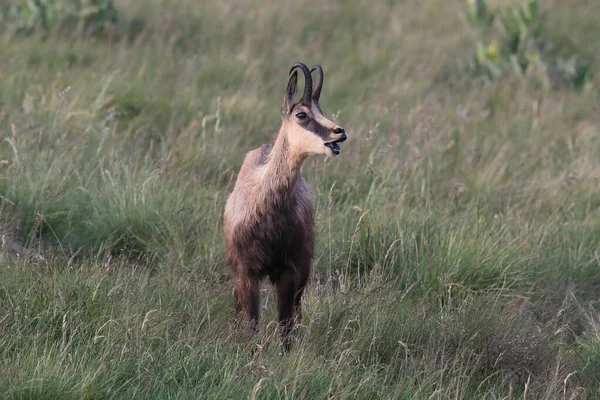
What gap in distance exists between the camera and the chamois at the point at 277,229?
5586 mm

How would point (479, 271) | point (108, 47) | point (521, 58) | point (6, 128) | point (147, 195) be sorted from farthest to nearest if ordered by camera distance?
point (521, 58), point (108, 47), point (6, 128), point (147, 195), point (479, 271)

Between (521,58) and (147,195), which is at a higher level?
(521,58)

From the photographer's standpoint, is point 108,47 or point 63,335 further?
point 108,47

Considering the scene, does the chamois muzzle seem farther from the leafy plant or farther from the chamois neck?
the leafy plant

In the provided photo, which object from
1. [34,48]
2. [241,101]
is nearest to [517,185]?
[241,101]

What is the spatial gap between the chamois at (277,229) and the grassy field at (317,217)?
0.56ft

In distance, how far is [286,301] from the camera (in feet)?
19.1

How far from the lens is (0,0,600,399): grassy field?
5.18 metres

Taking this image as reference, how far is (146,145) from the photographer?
8.61 metres

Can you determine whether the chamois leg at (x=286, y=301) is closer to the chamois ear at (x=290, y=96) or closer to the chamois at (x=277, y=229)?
the chamois at (x=277, y=229)

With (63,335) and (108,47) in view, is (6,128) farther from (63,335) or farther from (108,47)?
(63,335)

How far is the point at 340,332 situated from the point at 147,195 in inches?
85.3

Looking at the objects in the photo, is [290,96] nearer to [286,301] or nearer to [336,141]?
[336,141]

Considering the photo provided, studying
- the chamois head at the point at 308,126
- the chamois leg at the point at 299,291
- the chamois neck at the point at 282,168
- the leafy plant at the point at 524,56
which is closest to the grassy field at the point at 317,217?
the chamois leg at the point at 299,291
